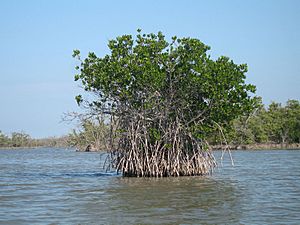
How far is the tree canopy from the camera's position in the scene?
17.6m

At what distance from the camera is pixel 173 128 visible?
59.3ft

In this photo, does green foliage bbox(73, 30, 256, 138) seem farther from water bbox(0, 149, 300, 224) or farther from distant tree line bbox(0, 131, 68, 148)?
distant tree line bbox(0, 131, 68, 148)

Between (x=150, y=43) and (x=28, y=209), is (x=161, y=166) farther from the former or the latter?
(x=28, y=209)

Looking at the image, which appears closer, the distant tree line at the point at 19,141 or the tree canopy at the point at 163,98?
the tree canopy at the point at 163,98

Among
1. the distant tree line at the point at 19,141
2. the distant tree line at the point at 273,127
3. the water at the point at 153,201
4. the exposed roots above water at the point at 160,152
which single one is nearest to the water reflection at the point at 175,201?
the water at the point at 153,201

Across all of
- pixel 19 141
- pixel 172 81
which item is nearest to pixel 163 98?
pixel 172 81

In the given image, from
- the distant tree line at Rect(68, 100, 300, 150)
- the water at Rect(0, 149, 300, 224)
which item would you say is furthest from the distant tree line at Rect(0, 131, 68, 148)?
the water at Rect(0, 149, 300, 224)

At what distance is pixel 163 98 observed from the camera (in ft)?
59.8

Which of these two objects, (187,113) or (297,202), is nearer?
(297,202)

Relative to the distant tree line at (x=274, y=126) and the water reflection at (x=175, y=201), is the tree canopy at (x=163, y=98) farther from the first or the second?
the distant tree line at (x=274, y=126)

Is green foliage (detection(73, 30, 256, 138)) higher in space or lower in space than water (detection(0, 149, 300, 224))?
higher

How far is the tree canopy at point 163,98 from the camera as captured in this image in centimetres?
1756

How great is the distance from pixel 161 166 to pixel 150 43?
14.0 ft

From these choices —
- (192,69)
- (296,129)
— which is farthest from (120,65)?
(296,129)
